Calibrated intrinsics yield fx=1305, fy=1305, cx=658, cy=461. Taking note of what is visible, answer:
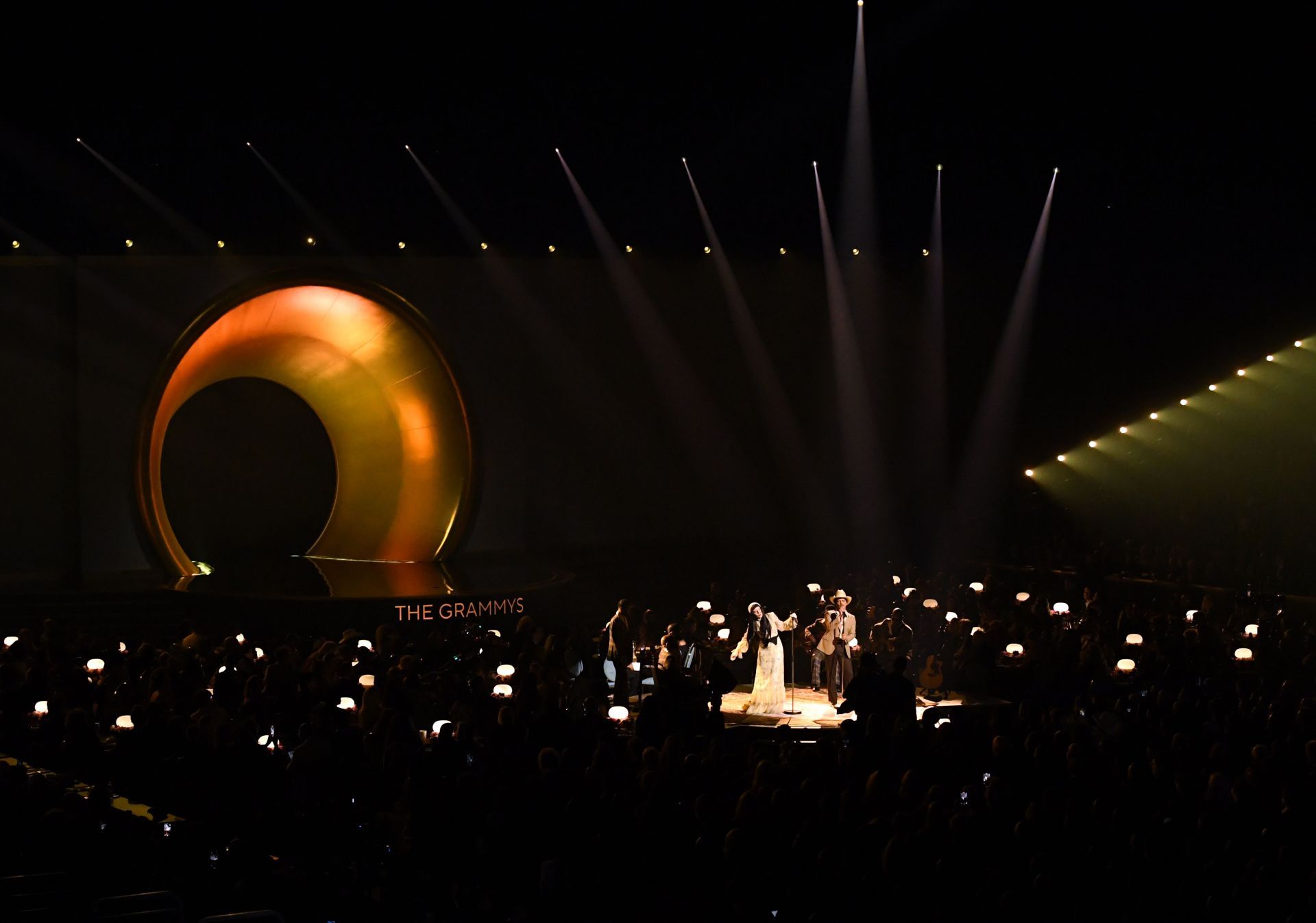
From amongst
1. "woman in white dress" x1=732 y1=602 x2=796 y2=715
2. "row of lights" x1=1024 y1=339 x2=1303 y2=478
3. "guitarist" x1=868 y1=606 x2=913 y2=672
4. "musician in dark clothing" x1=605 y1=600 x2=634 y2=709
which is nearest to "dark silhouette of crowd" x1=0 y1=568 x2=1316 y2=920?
"musician in dark clothing" x1=605 y1=600 x2=634 y2=709

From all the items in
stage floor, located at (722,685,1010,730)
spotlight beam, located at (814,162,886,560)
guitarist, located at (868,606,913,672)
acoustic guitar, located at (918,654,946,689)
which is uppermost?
spotlight beam, located at (814,162,886,560)

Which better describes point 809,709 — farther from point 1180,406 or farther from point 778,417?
point 778,417

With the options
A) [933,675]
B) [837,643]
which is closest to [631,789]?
[837,643]

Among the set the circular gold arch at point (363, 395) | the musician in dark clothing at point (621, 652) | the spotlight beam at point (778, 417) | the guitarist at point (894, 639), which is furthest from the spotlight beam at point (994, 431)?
the musician in dark clothing at point (621, 652)

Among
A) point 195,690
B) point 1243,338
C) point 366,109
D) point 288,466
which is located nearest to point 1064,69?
point 1243,338

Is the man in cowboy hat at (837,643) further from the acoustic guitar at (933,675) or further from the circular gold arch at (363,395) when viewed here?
the circular gold arch at (363,395)

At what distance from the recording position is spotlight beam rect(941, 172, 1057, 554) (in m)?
23.7

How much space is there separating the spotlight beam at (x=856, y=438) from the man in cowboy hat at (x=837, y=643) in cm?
1044

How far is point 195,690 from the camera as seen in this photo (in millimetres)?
10617

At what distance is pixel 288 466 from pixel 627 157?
7.85m

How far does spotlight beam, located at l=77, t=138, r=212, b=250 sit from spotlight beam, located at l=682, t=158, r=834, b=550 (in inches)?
355

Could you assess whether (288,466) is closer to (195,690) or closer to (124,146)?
(124,146)

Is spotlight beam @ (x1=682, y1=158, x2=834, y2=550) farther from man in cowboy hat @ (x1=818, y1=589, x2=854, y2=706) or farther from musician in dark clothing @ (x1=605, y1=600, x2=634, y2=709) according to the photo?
musician in dark clothing @ (x1=605, y1=600, x2=634, y2=709)

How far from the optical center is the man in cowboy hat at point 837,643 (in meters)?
14.4
